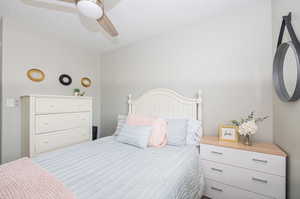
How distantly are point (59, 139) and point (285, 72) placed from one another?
2946 mm

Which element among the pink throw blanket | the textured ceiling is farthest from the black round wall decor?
the pink throw blanket

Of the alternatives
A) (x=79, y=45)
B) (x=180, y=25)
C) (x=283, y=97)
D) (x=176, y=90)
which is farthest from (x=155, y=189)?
(x=79, y=45)

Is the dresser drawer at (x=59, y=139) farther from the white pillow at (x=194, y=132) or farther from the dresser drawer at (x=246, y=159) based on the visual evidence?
the dresser drawer at (x=246, y=159)

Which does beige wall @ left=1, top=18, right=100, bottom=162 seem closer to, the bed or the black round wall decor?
the bed

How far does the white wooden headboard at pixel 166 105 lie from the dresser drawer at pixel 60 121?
83cm

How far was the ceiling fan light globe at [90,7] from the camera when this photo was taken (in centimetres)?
109

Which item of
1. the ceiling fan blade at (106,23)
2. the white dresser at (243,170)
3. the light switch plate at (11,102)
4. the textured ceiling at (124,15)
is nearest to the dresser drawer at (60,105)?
the light switch plate at (11,102)

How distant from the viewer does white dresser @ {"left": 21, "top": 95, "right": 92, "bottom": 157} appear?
5.91 feet

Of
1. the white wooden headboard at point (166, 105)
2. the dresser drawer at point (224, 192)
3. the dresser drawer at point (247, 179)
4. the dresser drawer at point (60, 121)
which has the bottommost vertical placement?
the dresser drawer at point (224, 192)

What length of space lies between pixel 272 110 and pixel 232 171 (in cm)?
88

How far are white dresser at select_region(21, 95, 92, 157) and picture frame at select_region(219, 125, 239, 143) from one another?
2194mm

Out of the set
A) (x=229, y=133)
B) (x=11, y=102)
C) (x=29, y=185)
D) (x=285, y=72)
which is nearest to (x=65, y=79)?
(x=11, y=102)

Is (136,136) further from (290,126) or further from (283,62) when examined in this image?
(283,62)

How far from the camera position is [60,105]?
2064 mm
